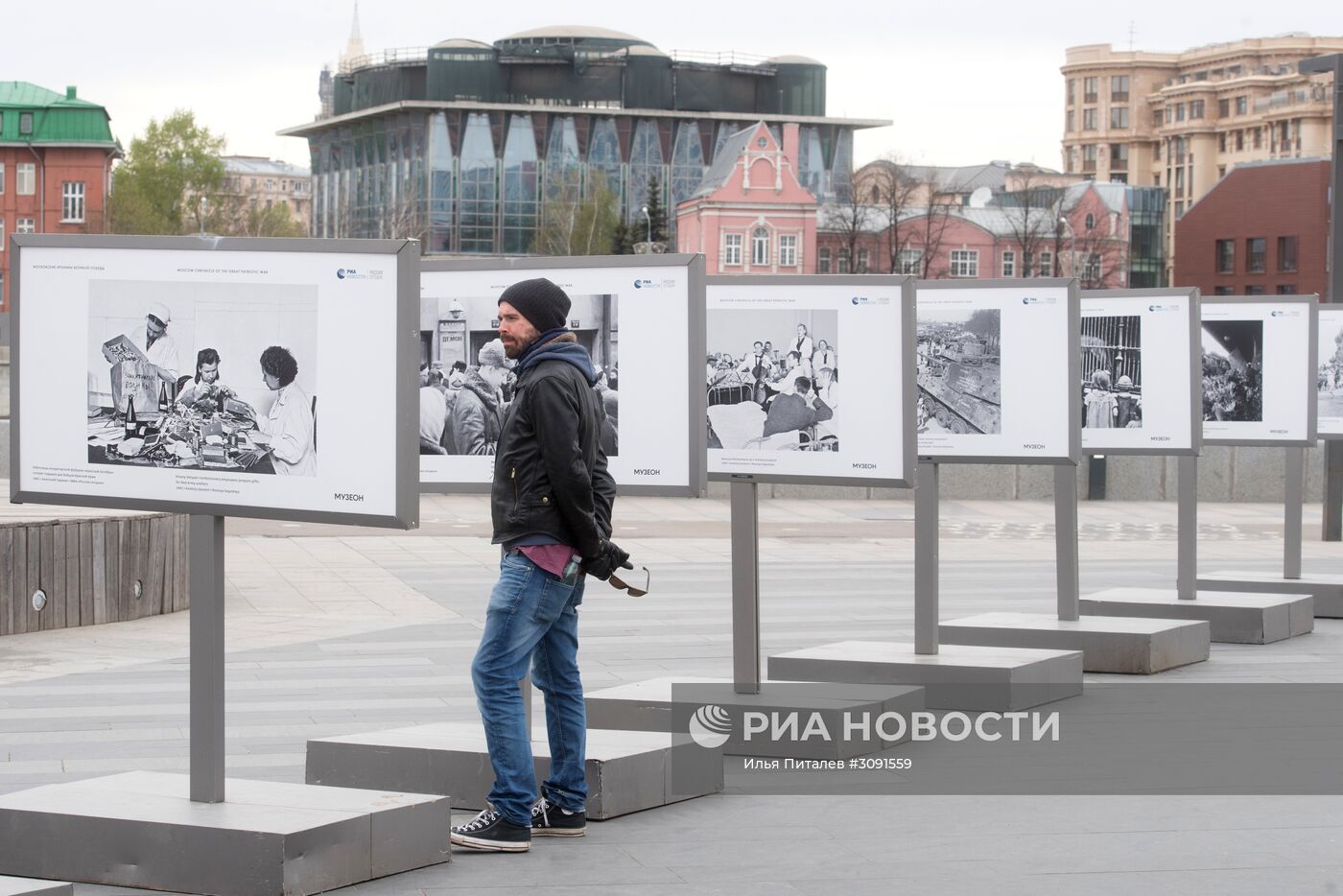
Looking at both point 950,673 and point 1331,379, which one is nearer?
point 950,673

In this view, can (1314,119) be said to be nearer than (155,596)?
No

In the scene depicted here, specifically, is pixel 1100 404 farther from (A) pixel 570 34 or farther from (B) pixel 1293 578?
(A) pixel 570 34

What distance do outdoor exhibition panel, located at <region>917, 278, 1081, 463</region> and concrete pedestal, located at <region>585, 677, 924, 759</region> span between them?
7.21ft

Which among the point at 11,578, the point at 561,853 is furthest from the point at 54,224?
the point at 561,853

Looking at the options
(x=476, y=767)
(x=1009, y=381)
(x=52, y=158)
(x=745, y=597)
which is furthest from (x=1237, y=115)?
(x=476, y=767)

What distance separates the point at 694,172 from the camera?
135000 mm

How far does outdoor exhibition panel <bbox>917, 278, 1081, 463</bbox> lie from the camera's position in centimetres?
1089

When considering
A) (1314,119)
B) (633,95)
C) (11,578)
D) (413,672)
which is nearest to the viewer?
(413,672)

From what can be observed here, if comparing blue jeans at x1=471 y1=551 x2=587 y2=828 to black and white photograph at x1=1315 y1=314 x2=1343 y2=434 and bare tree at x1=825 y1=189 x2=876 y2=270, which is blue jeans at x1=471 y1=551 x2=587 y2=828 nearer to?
black and white photograph at x1=1315 y1=314 x2=1343 y2=434

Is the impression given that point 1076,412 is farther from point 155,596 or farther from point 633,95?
point 633,95

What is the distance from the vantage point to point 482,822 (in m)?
6.78

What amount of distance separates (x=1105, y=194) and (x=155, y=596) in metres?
135

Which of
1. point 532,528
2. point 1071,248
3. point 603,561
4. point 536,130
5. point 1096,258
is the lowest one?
point 603,561

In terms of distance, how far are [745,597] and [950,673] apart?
1.60 metres
